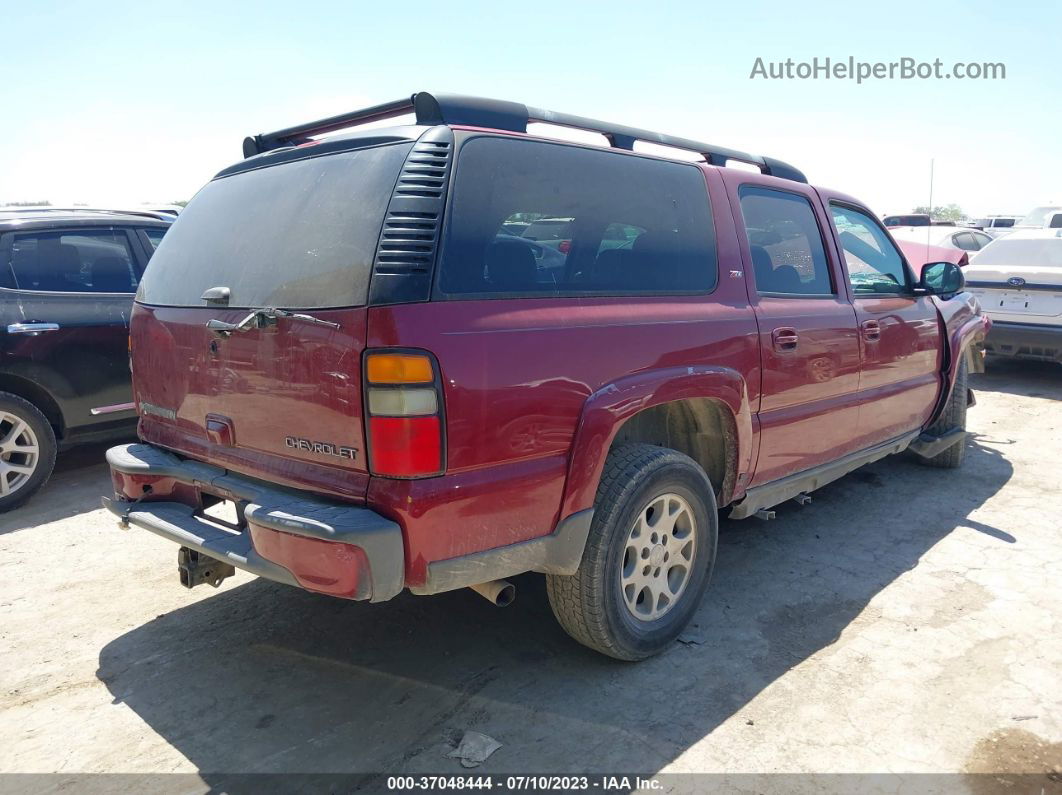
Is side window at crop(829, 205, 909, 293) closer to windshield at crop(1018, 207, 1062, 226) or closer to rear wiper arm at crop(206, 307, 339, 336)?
rear wiper arm at crop(206, 307, 339, 336)

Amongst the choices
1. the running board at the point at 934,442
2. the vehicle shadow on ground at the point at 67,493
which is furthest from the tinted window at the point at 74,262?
the running board at the point at 934,442

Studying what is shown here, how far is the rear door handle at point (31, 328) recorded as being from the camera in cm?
496

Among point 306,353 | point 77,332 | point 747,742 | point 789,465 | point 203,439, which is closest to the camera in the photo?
point 306,353

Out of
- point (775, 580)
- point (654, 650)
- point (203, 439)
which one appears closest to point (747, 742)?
point (654, 650)

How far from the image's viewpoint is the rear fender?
267 cm

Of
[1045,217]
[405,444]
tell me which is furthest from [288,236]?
[1045,217]

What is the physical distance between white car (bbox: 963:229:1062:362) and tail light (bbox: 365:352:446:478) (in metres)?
8.04

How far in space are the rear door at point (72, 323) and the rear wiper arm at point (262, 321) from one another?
10.0ft

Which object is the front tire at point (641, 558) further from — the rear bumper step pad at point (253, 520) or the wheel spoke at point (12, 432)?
the wheel spoke at point (12, 432)

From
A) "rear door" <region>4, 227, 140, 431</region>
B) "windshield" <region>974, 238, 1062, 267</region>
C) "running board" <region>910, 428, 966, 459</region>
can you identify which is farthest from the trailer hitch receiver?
"windshield" <region>974, 238, 1062, 267</region>

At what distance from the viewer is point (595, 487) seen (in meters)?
2.76

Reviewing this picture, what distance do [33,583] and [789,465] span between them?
3876 millimetres

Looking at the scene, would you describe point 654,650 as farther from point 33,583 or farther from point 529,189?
point 33,583

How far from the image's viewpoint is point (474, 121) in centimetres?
268
